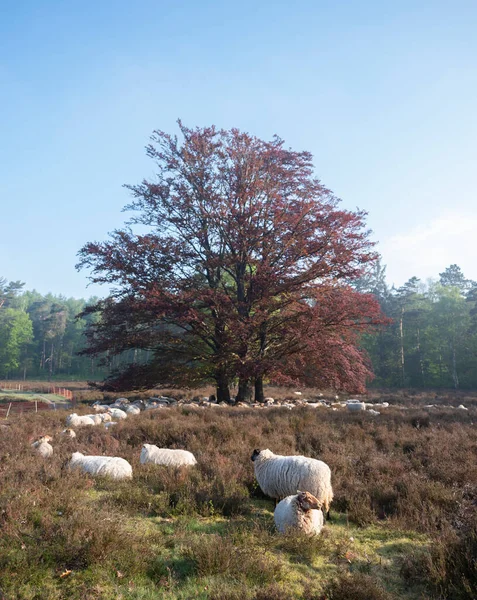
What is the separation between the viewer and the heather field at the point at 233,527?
3508mm

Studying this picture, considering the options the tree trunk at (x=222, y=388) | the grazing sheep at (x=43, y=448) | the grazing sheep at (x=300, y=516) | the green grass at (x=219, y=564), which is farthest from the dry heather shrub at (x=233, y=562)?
the tree trunk at (x=222, y=388)

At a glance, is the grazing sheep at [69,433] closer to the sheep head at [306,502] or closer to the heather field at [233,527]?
the heather field at [233,527]

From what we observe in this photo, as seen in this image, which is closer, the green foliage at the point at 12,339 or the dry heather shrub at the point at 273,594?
the dry heather shrub at the point at 273,594

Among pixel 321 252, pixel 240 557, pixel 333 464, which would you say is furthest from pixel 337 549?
pixel 321 252

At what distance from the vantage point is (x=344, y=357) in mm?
17312

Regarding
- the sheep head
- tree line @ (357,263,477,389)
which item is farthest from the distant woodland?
the sheep head

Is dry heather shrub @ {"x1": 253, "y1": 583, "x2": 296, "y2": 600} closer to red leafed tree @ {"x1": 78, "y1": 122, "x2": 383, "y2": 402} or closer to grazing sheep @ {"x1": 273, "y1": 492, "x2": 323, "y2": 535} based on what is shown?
grazing sheep @ {"x1": 273, "y1": 492, "x2": 323, "y2": 535}

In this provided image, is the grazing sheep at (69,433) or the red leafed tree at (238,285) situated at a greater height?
the red leafed tree at (238,285)

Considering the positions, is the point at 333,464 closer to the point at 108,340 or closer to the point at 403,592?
the point at 403,592

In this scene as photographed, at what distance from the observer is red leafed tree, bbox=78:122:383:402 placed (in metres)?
16.2

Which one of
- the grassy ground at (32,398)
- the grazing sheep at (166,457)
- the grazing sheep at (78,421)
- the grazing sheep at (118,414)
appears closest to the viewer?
the grazing sheep at (166,457)

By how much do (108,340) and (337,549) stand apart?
46.0 ft

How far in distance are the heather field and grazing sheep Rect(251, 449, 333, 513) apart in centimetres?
32

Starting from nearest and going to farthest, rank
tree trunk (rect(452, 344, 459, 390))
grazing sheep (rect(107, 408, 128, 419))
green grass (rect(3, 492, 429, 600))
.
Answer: green grass (rect(3, 492, 429, 600)) → grazing sheep (rect(107, 408, 128, 419)) → tree trunk (rect(452, 344, 459, 390))
